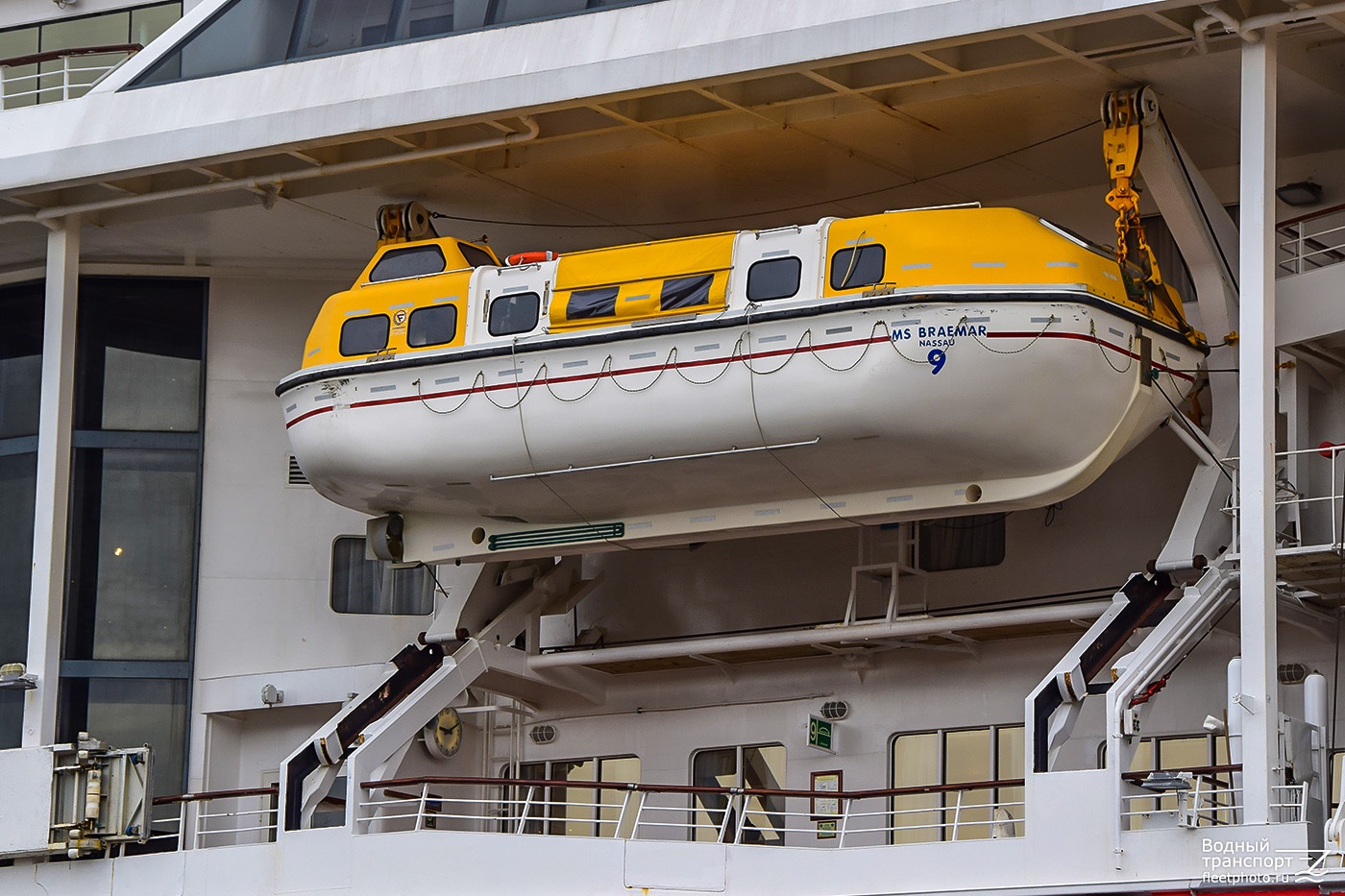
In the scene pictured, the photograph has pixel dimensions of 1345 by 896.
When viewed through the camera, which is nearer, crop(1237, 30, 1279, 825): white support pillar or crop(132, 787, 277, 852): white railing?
crop(1237, 30, 1279, 825): white support pillar

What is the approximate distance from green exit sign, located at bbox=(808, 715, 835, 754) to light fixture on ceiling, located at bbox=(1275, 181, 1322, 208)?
22.0 feet

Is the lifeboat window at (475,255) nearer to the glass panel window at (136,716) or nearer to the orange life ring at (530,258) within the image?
the orange life ring at (530,258)

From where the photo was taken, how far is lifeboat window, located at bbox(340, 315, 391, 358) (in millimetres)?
20000

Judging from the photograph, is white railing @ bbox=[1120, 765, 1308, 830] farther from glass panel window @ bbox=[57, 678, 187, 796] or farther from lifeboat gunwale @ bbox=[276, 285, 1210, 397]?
glass panel window @ bbox=[57, 678, 187, 796]

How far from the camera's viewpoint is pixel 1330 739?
60.4 ft

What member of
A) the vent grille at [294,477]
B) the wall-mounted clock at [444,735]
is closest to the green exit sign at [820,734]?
the wall-mounted clock at [444,735]

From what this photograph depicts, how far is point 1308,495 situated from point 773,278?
16.8 ft

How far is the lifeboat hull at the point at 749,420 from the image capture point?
17531mm

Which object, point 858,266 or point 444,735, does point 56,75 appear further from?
point 858,266

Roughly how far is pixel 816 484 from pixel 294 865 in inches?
230

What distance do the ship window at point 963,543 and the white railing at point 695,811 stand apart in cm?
231

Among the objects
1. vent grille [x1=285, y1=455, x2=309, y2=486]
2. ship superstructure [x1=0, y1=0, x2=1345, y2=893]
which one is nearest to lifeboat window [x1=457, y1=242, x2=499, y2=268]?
ship superstructure [x1=0, y1=0, x2=1345, y2=893]

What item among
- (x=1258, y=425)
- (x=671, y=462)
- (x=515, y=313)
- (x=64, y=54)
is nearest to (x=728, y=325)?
(x=671, y=462)

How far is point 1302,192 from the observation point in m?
19.9
